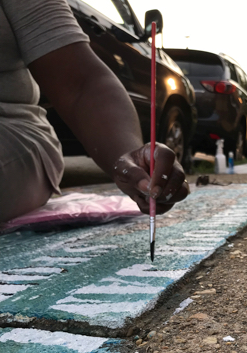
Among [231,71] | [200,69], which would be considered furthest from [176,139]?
[231,71]

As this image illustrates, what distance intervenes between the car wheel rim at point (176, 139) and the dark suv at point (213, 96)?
4.37ft

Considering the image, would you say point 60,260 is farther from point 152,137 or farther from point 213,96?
point 213,96

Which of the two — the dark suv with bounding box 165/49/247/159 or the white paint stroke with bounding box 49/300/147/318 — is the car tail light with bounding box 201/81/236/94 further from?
the white paint stroke with bounding box 49/300/147/318

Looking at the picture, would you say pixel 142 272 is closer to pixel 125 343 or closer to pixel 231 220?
pixel 125 343

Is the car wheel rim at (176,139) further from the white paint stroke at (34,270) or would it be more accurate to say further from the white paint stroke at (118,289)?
the white paint stroke at (118,289)

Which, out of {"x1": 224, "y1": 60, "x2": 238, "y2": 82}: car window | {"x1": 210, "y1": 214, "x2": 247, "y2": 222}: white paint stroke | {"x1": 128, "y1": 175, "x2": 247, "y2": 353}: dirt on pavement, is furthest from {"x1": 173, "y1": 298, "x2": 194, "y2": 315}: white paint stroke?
{"x1": 224, "y1": 60, "x2": 238, "y2": 82}: car window

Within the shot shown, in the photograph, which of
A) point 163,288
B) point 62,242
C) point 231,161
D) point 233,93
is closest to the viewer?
point 163,288

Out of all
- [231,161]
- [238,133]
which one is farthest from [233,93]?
[231,161]

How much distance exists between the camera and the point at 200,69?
18.4ft

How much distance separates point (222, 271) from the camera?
1081 millimetres

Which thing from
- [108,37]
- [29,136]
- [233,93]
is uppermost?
[108,37]

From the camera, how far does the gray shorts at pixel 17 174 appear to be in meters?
→ 1.40

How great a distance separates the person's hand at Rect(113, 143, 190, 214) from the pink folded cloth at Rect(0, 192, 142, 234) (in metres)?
0.53

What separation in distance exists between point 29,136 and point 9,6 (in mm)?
420
